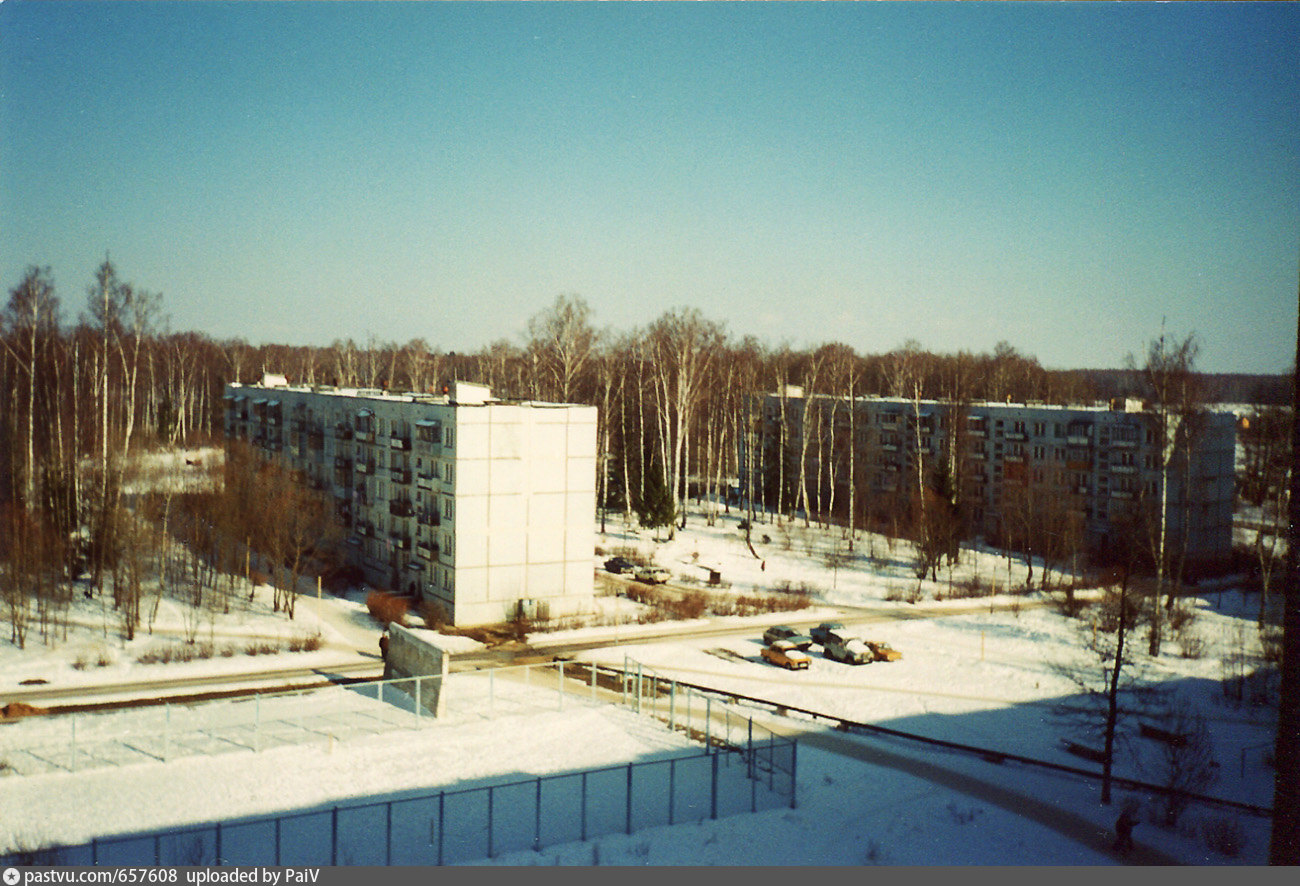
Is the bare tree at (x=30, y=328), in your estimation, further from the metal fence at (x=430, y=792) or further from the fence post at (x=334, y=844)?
the fence post at (x=334, y=844)

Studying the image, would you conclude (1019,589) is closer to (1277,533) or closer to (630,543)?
(1277,533)

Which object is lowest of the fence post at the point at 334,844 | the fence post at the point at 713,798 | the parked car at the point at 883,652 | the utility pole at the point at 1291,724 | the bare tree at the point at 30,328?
the parked car at the point at 883,652

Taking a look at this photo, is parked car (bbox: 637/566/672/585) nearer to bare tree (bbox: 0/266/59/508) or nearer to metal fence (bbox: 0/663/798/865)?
metal fence (bbox: 0/663/798/865)

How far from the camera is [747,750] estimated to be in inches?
511

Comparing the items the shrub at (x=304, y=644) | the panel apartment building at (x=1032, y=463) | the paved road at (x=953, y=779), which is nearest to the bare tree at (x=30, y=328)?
the shrub at (x=304, y=644)

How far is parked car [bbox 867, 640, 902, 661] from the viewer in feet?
70.6

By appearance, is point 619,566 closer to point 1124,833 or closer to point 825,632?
point 825,632

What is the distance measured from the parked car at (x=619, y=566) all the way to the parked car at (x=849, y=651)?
9.79m

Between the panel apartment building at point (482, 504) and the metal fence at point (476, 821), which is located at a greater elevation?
the panel apartment building at point (482, 504)

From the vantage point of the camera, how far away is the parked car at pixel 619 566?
3056cm

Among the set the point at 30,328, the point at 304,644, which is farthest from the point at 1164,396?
the point at 30,328

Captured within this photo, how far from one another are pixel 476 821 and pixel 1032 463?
32259 mm

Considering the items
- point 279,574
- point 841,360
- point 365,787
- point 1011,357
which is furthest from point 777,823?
point 1011,357

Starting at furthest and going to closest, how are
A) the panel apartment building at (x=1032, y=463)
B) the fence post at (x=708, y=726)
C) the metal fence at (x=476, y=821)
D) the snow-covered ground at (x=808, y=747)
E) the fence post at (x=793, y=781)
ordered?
the panel apartment building at (x=1032, y=463) < the fence post at (x=708, y=726) < the fence post at (x=793, y=781) < the snow-covered ground at (x=808, y=747) < the metal fence at (x=476, y=821)
